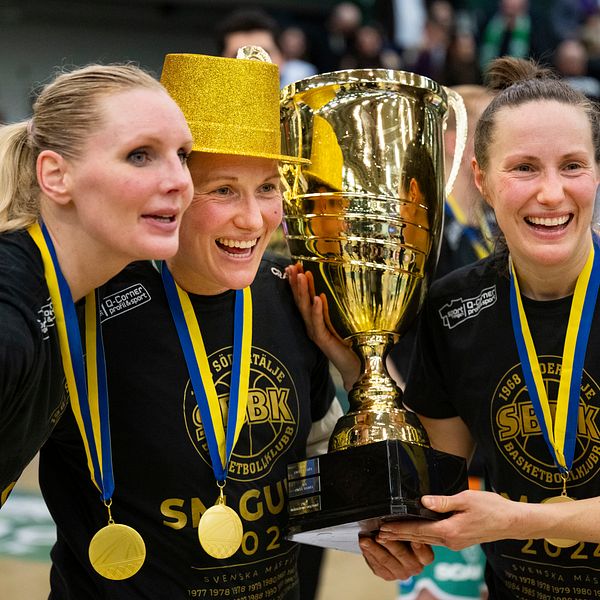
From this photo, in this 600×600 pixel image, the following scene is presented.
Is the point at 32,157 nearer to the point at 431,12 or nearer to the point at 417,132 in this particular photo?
the point at 417,132

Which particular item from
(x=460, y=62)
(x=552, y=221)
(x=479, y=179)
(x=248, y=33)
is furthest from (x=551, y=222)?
(x=460, y=62)

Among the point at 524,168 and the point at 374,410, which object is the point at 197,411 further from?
the point at 524,168

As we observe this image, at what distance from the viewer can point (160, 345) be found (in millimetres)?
2223

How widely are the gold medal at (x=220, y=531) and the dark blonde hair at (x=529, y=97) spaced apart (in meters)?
0.93

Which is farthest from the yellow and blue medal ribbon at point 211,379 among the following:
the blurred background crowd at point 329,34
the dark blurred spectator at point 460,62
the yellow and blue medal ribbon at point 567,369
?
the dark blurred spectator at point 460,62

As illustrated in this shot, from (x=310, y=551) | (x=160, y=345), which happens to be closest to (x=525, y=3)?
(x=310, y=551)

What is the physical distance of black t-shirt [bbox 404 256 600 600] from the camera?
7.37 feet

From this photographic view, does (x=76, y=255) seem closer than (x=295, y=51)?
Yes

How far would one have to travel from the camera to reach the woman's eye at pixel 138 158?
6.35 ft

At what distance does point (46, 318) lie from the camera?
1.91 meters

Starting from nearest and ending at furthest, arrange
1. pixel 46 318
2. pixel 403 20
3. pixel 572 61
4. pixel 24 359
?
pixel 24 359
pixel 46 318
pixel 572 61
pixel 403 20

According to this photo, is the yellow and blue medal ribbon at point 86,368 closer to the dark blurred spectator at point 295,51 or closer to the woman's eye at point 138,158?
the woman's eye at point 138,158

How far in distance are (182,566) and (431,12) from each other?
8.26m

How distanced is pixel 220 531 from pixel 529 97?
43.6 inches
